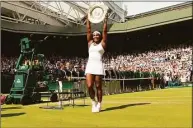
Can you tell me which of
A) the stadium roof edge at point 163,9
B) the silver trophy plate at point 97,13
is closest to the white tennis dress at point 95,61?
the silver trophy plate at point 97,13

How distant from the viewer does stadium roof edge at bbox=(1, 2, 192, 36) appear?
40.6 meters

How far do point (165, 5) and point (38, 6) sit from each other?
1456cm

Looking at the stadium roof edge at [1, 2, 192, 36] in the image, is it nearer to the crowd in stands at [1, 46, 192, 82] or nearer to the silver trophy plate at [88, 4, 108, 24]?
the crowd in stands at [1, 46, 192, 82]

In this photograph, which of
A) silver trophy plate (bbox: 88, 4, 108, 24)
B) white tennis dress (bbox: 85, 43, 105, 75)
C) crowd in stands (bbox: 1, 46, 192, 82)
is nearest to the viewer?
white tennis dress (bbox: 85, 43, 105, 75)

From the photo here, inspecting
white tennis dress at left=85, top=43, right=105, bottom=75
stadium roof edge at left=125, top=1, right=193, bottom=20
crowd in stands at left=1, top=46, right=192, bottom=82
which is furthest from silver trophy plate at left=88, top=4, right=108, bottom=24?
stadium roof edge at left=125, top=1, right=193, bottom=20

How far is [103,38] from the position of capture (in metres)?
9.80

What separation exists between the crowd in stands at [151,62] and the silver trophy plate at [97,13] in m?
21.0

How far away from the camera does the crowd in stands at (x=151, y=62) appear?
35.7m

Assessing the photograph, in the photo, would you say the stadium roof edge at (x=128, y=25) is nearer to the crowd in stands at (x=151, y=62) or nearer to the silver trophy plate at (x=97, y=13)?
the crowd in stands at (x=151, y=62)

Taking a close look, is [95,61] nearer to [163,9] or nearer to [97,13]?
[97,13]

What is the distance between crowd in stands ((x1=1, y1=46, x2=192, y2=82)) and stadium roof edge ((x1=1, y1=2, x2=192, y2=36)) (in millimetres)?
2904

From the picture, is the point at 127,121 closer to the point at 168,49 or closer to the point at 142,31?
the point at 168,49

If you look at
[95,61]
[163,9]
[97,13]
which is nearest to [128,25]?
[163,9]

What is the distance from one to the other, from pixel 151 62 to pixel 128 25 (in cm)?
670
